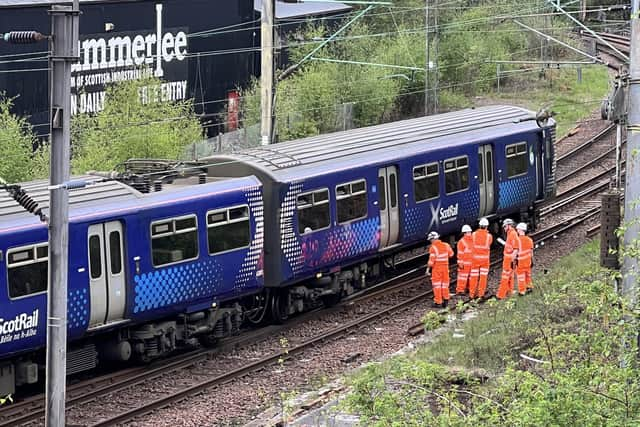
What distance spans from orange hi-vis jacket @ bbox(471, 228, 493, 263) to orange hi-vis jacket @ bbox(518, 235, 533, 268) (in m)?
0.57

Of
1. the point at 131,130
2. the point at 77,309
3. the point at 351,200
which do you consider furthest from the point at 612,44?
the point at 77,309

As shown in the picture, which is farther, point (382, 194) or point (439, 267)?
point (382, 194)

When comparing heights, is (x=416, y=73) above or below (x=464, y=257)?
above

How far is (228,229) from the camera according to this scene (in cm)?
1831

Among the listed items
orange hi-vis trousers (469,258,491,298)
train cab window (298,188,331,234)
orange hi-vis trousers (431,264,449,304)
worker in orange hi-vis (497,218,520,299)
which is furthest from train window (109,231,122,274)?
worker in orange hi-vis (497,218,520,299)

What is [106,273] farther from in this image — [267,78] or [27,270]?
[267,78]

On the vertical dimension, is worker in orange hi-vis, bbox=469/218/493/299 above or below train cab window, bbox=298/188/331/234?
below

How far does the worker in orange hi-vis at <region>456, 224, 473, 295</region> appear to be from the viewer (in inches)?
840

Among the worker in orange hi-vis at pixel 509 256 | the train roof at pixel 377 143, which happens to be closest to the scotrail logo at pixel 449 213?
the train roof at pixel 377 143

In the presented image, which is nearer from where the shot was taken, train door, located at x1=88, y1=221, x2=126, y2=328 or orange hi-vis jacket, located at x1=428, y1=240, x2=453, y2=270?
train door, located at x1=88, y1=221, x2=126, y2=328

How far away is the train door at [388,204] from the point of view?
21.8m

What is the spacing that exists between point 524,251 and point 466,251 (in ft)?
3.49

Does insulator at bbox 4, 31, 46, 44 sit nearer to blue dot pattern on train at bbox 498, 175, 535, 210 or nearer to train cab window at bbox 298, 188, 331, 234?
train cab window at bbox 298, 188, 331, 234

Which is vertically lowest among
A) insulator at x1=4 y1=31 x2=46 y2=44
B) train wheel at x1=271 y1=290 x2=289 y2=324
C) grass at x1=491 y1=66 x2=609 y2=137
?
train wheel at x1=271 y1=290 x2=289 y2=324
